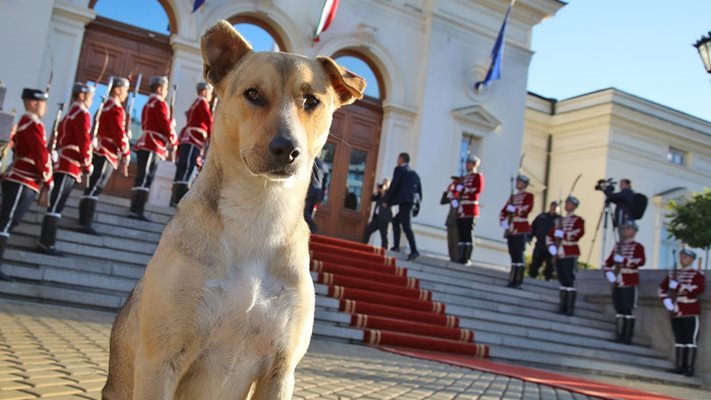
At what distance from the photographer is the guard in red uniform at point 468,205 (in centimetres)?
1423

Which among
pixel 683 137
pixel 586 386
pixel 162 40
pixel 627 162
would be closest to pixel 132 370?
pixel 586 386

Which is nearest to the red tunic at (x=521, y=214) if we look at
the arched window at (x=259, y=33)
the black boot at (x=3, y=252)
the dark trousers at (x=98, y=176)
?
the arched window at (x=259, y=33)

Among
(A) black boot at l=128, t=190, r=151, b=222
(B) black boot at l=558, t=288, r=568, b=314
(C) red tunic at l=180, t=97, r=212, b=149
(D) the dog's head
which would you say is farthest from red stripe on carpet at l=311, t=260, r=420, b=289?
(D) the dog's head

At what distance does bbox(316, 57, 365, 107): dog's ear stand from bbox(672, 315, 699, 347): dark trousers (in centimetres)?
1176

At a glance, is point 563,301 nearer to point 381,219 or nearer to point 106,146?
point 381,219

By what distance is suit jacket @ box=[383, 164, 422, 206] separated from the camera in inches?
542

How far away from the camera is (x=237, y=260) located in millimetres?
2402

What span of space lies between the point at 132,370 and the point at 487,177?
59.6 feet

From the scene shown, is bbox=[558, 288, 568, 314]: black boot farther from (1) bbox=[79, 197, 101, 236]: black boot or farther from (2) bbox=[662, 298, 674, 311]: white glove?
(1) bbox=[79, 197, 101, 236]: black boot

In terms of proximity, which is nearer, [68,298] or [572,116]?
[68,298]

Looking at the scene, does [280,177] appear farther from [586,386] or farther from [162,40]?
[162,40]

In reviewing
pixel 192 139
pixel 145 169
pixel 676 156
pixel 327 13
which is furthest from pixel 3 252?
pixel 676 156

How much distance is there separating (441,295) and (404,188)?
241 centimetres

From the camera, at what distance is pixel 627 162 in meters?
28.4
